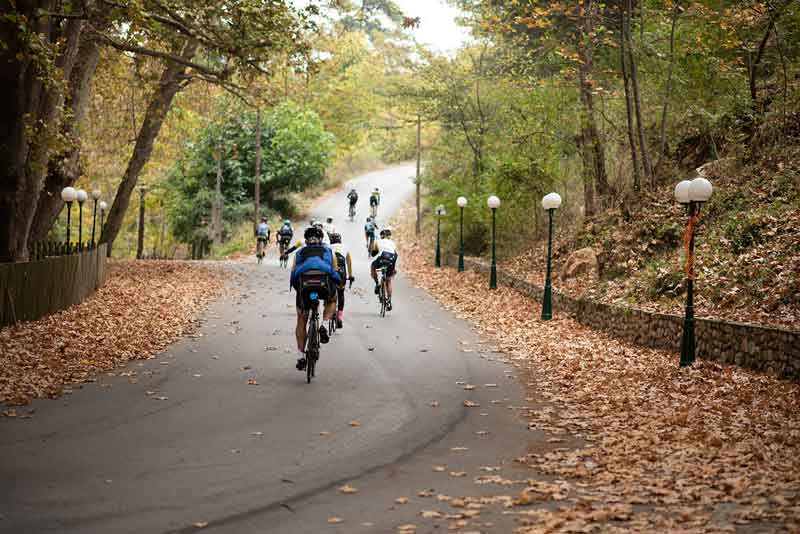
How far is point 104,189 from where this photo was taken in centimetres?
5741

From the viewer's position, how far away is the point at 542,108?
28750 millimetres

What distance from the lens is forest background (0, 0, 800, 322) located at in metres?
18.1

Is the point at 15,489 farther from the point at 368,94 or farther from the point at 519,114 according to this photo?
the point at 368,94

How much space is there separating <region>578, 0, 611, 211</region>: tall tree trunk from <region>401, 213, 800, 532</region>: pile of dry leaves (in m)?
11.7

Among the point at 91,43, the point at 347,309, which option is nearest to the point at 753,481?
the point at 347,309

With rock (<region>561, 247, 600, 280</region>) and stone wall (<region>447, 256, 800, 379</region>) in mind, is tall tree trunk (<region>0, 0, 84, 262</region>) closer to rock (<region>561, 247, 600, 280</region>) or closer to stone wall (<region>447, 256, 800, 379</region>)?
stone wall (<region>447, 256, 800, 379</region>)

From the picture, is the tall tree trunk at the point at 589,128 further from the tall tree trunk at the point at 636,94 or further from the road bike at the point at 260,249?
the road bike at the point at 260,249

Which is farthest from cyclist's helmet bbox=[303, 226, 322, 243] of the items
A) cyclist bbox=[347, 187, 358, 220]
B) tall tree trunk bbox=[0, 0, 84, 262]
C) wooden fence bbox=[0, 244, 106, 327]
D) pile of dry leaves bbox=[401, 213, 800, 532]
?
cyclist bbox=[347, 187, 358, 220]

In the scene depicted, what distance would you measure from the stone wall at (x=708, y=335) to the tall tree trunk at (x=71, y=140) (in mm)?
12517

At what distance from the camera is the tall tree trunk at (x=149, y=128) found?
27.3m

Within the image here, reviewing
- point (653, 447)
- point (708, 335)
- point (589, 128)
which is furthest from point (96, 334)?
point (589, 128)

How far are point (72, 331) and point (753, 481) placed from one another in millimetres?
12818

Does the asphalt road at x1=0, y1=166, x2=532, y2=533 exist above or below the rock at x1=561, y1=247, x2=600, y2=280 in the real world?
below

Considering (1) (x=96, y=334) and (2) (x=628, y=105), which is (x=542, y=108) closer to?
(2) (x=628, y=105)
